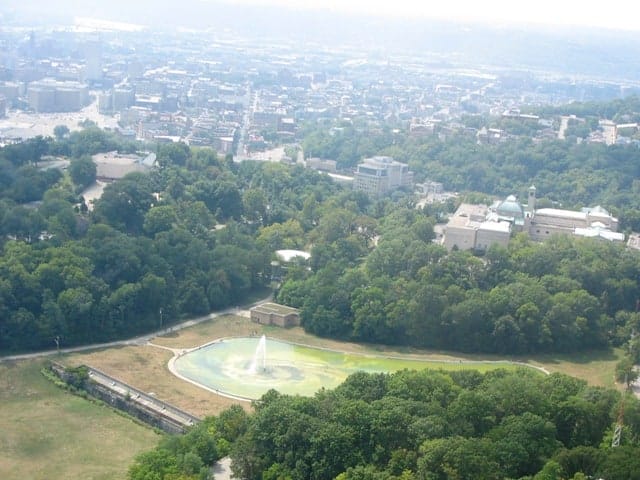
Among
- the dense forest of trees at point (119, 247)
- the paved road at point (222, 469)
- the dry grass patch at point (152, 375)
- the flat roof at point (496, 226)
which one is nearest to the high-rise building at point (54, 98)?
the dense forest of trees at point (119, 247)

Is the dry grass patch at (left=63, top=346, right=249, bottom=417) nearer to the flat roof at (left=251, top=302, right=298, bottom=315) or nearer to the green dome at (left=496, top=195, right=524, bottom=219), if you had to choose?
the flat roof at (left=251, top=302, right=298, bottom=315)

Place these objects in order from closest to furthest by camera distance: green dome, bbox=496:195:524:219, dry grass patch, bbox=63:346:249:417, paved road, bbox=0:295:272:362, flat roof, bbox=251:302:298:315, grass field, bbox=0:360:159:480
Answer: grass field, bbox=0:360:159:480
dry grass patch, bbox=63:346:249:417
paved road, bbox=0:295:272:362
flat roof, bbox=251:302:298:315
green dome, bbox=496:195:524:219

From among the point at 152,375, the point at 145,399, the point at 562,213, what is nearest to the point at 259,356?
the point at 152,375

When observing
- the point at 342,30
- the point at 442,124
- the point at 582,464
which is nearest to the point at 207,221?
the point at 582,464

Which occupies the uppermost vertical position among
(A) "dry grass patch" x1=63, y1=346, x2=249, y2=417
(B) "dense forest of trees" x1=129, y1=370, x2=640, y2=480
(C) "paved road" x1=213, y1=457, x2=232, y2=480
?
(B) "dense forest of trees" x1=129, y1=370, x2=640, y2=480

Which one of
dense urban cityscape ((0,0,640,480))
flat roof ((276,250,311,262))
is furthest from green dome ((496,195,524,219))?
flat roof ((276,250,311,262))

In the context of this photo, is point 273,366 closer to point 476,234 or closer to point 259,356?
point 259,356
